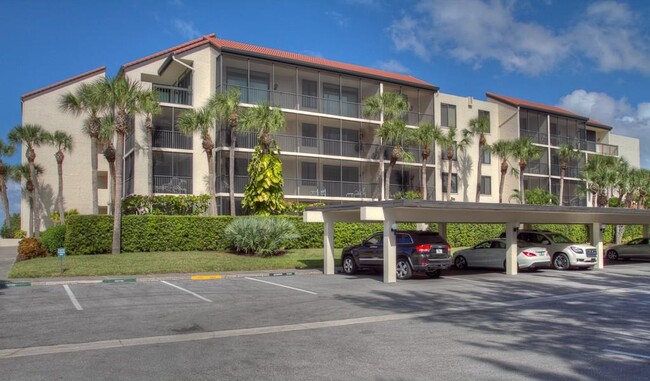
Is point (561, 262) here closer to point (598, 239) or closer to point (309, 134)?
point (598, 239)

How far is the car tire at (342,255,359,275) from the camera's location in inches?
813

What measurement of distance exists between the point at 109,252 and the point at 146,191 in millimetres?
7638

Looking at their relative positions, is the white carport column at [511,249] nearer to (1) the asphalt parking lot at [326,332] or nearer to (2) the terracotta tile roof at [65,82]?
(1) the asphalt parking lot at [326,332]

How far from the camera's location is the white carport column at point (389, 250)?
17.3 metres

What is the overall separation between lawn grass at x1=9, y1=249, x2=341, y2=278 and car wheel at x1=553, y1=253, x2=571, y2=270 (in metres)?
9.73

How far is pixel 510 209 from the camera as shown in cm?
1880

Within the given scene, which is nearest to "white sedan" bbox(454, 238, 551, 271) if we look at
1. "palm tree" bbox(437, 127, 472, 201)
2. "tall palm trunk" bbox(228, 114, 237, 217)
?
"tall palm trunk" bbox(228, 114, 237, 217)

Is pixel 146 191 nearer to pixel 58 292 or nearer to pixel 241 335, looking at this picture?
pixel 58 292

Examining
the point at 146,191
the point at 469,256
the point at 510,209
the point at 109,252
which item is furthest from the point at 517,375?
the point at 146,191

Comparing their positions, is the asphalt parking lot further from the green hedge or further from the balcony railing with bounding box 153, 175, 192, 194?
the balcony railing with bounding box 153, 175, 192, 194

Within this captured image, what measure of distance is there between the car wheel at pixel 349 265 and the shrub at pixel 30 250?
1465 centimetres

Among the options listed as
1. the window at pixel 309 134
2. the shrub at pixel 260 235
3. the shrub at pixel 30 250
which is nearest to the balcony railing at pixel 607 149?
the window at pixel 309 134

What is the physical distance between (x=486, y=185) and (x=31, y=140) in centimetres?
3518

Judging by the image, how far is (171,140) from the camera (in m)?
33.2
